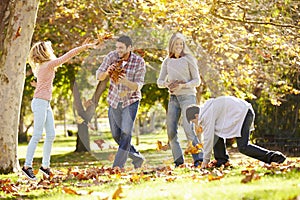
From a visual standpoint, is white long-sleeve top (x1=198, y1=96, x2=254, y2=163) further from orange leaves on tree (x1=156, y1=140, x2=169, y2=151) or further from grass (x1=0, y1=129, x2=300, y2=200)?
orange leaves on tree (x1=156, y1=140, x2=169, y2=151)

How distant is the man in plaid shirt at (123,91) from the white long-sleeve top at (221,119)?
1.32 meters

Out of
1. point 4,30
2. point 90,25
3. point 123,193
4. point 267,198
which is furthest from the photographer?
point 90,25

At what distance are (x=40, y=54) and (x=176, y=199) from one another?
398cm

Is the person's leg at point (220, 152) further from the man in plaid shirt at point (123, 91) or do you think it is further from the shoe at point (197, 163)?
the man in plaid shirt at point (123, 91)

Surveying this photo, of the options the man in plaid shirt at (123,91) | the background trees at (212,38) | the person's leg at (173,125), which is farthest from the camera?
the background trees at (212,38)

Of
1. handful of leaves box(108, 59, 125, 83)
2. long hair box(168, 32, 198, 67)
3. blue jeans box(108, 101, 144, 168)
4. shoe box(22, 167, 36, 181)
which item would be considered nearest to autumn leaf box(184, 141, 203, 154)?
blue jeans box(108, 101, 144, 168)

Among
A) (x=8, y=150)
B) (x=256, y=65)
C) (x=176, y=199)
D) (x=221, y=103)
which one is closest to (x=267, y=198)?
(x=176, y=199)

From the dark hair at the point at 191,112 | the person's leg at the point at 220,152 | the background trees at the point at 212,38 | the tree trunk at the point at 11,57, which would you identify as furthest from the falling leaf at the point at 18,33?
the person's leg at the point at 220,152

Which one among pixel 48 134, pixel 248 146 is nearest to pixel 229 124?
pixel 248 146

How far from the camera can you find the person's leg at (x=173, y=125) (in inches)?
345

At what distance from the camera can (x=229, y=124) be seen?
7.52 m

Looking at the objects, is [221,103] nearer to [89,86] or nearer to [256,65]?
[89,86]

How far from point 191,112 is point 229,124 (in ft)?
2.45

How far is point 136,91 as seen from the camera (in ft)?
28.1
